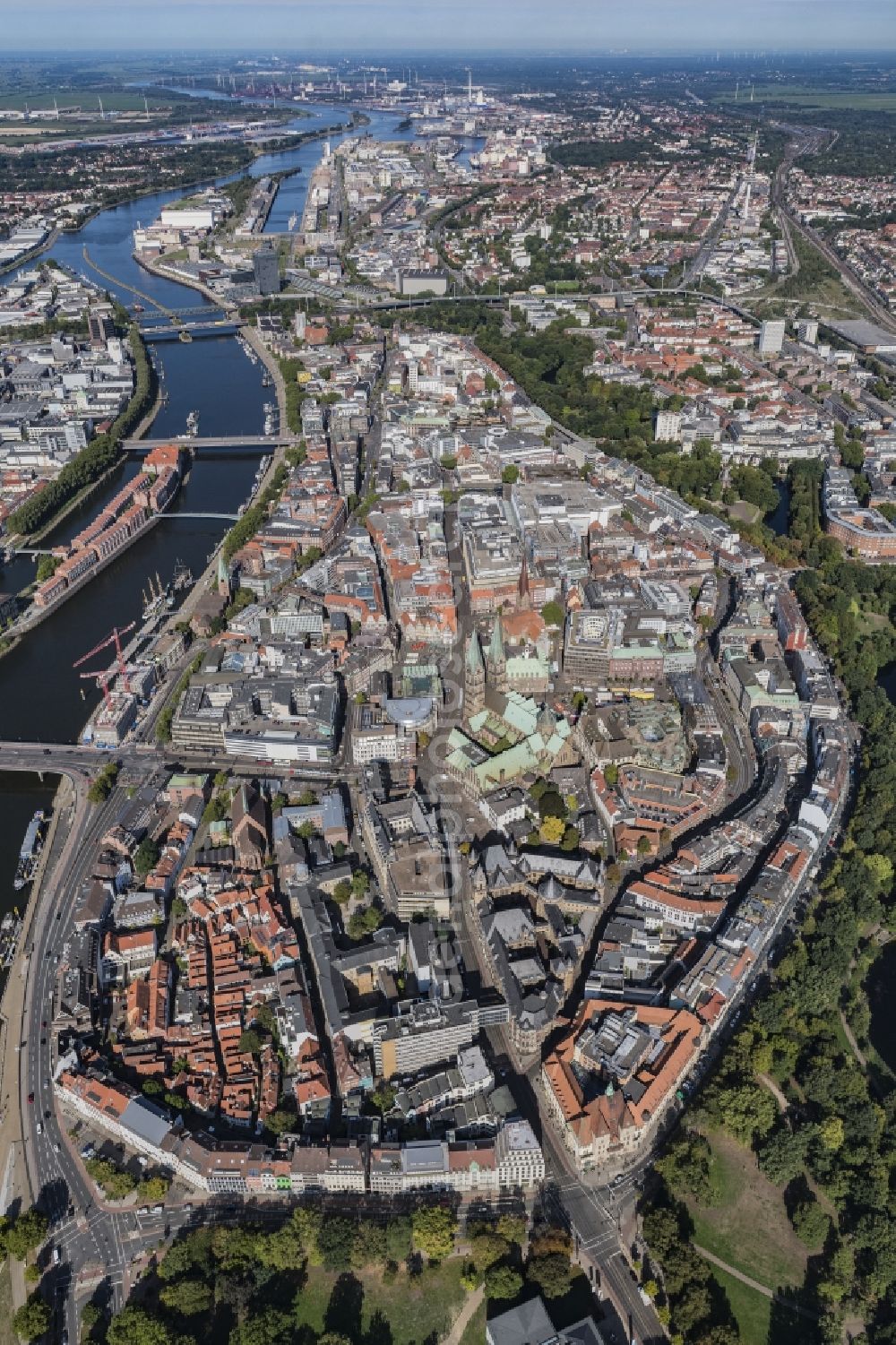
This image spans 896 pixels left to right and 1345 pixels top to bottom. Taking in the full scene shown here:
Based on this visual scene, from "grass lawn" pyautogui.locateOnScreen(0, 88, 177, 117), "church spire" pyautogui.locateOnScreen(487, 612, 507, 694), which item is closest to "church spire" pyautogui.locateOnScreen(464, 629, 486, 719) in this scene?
"church spire" pyautogui.locateOnScreen(487, 612, 507, 694)

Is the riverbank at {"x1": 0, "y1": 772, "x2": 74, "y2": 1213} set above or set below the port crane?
below

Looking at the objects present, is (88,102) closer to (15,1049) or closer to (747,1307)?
(15,1049)

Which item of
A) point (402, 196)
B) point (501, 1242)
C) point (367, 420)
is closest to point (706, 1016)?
point (501, 1242)

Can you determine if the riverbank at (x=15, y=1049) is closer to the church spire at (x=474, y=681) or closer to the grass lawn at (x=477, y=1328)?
the grass lawn at (x=477, y=1328)

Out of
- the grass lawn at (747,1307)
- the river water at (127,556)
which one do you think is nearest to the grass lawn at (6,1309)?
the river water at (127,556)

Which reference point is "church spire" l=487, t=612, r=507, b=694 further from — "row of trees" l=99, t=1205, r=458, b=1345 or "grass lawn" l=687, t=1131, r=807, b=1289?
"row of trees" l=99, t=1205, r=458, b=1345

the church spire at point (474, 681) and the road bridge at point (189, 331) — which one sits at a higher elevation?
the road bridge at point (189, 331)

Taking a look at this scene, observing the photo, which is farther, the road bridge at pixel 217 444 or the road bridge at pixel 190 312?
the road bridge at pixel 190 312
